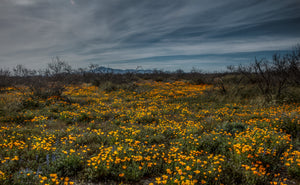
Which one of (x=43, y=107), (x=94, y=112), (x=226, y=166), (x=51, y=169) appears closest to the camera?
(x=51, y=169)

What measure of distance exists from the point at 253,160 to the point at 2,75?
1080 inches

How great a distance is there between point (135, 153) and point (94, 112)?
17.3 ft

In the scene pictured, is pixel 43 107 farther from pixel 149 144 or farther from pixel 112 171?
pixel 112 171

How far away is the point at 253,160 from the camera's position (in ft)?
13.0

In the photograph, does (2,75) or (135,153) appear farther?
(2,75)

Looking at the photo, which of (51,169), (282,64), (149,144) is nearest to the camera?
(51,169)

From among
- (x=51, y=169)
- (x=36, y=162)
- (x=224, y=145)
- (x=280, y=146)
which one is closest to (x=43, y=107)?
(x=36, y=162)

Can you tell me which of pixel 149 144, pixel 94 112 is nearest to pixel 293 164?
pixel 149 144

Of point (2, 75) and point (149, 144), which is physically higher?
point (2, 75)

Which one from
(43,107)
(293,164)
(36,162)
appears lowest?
(293,164)

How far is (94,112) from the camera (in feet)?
29.3

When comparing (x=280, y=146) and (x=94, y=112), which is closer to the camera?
(x=280, y=146)

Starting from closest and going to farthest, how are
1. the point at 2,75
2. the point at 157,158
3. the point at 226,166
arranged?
the point at 226,166 → the point at 157,158 → the point at 2,75

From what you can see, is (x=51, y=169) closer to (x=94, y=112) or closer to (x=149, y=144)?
(x=149, y=144)
